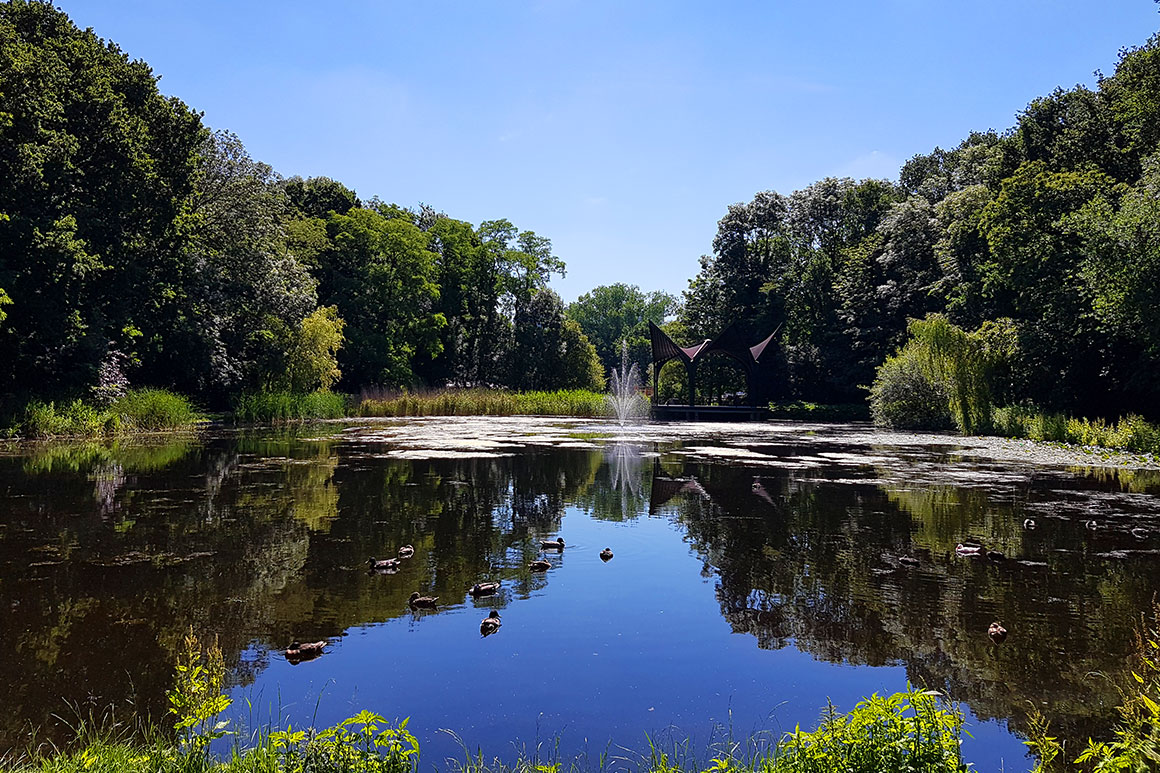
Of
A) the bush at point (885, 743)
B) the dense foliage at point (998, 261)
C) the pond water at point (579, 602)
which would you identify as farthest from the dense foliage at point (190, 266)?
the bush at point (885, 743)

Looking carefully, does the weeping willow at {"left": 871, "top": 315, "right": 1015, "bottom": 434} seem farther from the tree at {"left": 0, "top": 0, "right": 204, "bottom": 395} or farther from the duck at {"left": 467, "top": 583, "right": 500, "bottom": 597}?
the tree at {"left": 0, "top": 0, "right": 204, "bottom": 395}

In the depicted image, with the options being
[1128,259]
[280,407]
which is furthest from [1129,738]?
[280,407]

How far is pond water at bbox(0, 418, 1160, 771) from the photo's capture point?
3656 millimetres

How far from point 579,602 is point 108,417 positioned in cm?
2091

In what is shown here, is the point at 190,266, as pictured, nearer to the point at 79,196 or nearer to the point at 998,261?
the point at 79,196

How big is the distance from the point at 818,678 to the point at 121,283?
24966 mm

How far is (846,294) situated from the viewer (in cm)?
4175

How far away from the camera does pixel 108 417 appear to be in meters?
21.2

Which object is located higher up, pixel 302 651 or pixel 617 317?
pixel 617 317

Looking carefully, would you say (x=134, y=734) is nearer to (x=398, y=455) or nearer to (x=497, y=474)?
(x=497, y=474)

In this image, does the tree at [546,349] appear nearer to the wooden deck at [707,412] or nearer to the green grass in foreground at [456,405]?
the wooden deck at [707,412]

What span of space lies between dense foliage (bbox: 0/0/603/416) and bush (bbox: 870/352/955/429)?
2441 cm

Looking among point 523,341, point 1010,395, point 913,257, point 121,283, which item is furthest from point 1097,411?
point 523,341

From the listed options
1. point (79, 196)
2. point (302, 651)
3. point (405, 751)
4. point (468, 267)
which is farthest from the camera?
point (468, 267)
